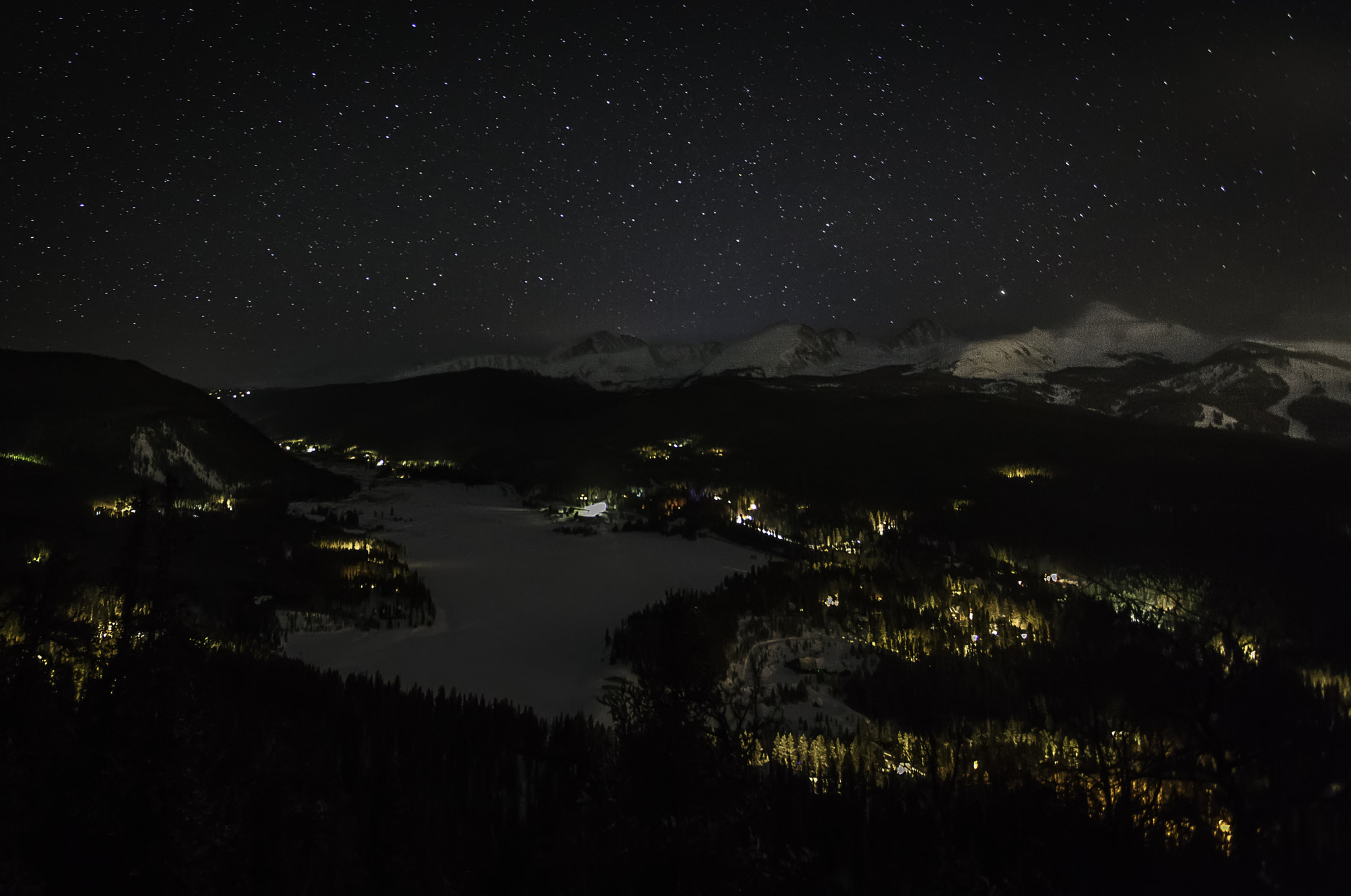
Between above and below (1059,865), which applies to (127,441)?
above

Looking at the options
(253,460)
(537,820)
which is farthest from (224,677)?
(253,460)

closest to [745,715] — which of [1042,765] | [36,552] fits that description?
[1042,765]

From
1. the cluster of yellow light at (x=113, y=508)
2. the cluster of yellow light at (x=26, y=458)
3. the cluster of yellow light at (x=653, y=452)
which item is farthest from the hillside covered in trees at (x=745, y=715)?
the cluster of yellow light at (x=653, y=452)

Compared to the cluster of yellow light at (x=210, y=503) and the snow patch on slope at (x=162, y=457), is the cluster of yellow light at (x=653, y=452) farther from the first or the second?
the cluster of yellow light at (x=210, y=503)

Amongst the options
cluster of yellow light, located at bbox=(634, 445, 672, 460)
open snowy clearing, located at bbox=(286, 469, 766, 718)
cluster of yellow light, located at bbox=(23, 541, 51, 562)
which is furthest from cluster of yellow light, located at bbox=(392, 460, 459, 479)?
cluster of yellow light, located at bbox=(23, 541, 51, 562)

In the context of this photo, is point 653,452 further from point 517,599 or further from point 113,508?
point 113,508

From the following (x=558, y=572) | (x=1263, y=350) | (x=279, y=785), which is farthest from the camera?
(x=1263, y=350)

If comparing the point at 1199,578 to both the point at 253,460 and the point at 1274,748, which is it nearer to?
the point at 1274,748
